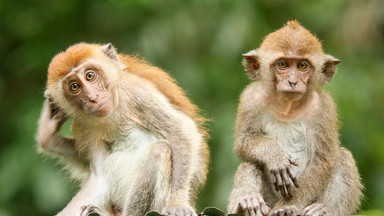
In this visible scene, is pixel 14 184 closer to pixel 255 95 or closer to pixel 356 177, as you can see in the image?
pixel 255 95

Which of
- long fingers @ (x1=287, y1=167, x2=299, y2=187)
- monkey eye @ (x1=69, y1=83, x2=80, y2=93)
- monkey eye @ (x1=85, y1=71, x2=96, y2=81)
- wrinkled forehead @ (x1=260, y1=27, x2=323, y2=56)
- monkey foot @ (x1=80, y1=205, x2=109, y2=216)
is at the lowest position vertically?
long fingers @ (x1=287, y1=167, x2=299, y2=187)

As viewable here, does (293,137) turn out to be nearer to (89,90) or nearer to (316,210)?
(316,210)

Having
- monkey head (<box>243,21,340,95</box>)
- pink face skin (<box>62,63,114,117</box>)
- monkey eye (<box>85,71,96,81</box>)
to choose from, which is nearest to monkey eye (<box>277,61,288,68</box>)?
monkey head (<box>243,21,340,95</box>)

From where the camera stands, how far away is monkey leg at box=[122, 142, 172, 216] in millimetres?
7621

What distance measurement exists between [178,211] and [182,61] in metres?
5.02

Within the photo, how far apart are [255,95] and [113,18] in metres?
5.22

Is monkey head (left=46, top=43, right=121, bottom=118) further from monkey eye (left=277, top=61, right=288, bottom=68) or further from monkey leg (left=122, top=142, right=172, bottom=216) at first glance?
monkey eye (left=277, top=61, right=288, bottom=68)

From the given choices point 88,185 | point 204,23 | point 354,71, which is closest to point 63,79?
point 88,185

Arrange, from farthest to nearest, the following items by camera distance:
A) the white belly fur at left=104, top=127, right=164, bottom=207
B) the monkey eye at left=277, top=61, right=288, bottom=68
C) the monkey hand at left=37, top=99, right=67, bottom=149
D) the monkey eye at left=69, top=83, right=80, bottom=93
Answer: the monkey hand at left=37, top=99, right=67, bottom=149 → the white belly fur at left=104, top=127, right=164, bottom=207 → the monkey eye at left=69, top=83, right=80, bottom=93 → the monkey eye at left=277, top=61, right=288, bottom=68

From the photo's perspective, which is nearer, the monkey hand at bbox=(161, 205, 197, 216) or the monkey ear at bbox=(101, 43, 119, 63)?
the monkey hand at bbox=(161, 205, 197, 216)

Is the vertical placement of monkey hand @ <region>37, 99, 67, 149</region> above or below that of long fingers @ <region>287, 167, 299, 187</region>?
above

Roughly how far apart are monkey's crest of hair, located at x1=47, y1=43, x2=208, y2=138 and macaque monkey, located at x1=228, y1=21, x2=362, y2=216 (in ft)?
2.58

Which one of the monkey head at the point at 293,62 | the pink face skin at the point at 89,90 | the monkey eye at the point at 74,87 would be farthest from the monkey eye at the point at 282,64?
the monkey eye at the point at 74,87

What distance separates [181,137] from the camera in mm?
7996
